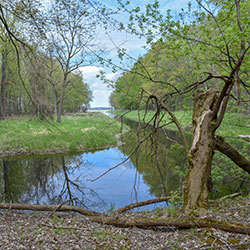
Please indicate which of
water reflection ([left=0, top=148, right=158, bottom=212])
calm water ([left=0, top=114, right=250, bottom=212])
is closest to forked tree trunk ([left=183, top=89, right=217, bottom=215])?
calm water ([left=0, top=114, right=250, bottom=212])

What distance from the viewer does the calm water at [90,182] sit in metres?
6.68

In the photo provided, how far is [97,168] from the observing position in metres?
10.3

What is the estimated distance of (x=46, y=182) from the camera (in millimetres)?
8344

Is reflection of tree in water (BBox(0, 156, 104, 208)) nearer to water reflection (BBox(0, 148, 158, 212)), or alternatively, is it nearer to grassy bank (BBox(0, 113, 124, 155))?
water reflection (BBox(0, 148, 158, 212))

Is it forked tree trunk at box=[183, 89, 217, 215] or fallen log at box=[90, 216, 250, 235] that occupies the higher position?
forked tree trunk at box=[183, 89, 217, 215]

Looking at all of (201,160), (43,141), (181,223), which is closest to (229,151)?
(201,160)

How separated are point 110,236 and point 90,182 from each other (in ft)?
16.5

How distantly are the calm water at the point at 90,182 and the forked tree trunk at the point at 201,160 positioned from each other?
0.86 meters

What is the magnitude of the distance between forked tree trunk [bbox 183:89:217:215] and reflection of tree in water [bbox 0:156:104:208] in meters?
2.67

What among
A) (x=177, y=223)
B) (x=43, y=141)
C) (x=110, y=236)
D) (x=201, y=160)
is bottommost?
(x=110, y=236)

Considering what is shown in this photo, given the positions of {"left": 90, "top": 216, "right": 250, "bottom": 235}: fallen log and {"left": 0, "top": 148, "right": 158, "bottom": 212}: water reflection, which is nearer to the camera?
{"left": 90, "top": 216, "right": 250, "bottom": 235}: fallen log

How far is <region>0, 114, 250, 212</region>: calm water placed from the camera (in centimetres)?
668

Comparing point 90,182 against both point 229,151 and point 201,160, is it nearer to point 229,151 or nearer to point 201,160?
point 201,160

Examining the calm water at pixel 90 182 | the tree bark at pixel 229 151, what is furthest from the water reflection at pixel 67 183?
the tree bark at pixel 229 151
